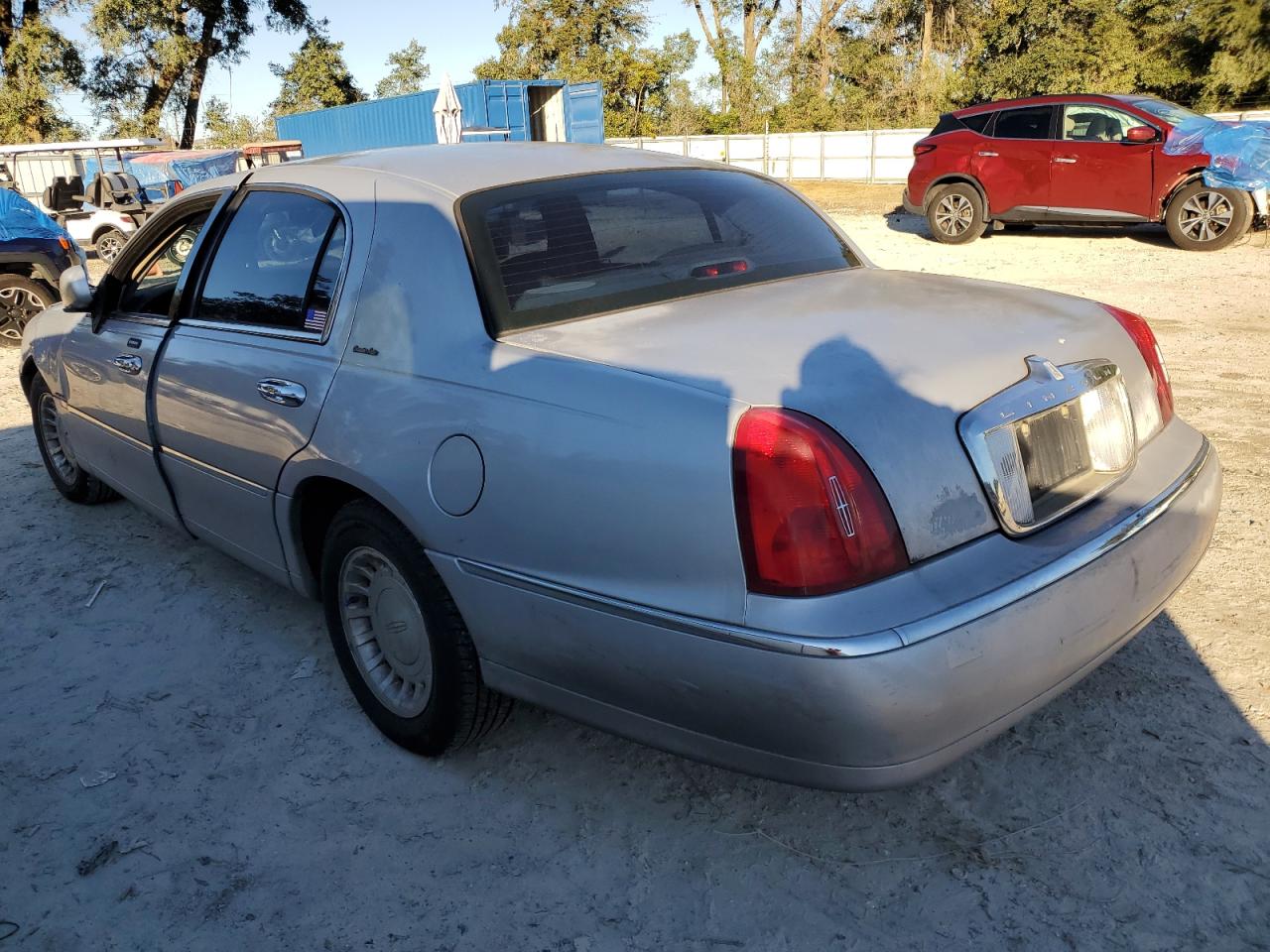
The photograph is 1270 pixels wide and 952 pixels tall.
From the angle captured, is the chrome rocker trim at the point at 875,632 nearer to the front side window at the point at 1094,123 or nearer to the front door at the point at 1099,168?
the front door at the point at 1099,168

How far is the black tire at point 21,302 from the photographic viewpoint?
9633 mm

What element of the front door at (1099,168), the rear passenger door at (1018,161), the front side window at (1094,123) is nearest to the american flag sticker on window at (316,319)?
the front door at (1099,168)

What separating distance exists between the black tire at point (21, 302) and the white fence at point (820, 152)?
709 inches

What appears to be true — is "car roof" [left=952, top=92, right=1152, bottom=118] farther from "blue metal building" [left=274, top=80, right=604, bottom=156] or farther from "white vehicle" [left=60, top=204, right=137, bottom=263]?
"blue metal building" [left=274, top=80, right=604, bottom=156]

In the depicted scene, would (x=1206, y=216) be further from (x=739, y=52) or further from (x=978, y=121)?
(x=739, y=52)

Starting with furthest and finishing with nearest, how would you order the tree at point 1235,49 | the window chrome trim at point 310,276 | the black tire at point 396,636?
the tree at point 1235,49
the window chrome trim at point 310,276
the black tire at point 396,636

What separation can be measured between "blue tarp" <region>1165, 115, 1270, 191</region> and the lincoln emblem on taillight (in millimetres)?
11097

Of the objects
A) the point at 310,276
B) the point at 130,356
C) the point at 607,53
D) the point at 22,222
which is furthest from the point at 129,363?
the point at 607,53

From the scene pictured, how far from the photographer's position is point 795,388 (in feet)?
6.54

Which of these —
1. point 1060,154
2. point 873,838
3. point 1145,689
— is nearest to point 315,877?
point 873,838

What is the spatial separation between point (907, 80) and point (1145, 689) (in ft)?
144

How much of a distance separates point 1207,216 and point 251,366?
1139 cm

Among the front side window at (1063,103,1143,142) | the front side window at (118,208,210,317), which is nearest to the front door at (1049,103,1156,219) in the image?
the front side window at (1063,103,1143,142)

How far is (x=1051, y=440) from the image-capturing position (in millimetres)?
2207
